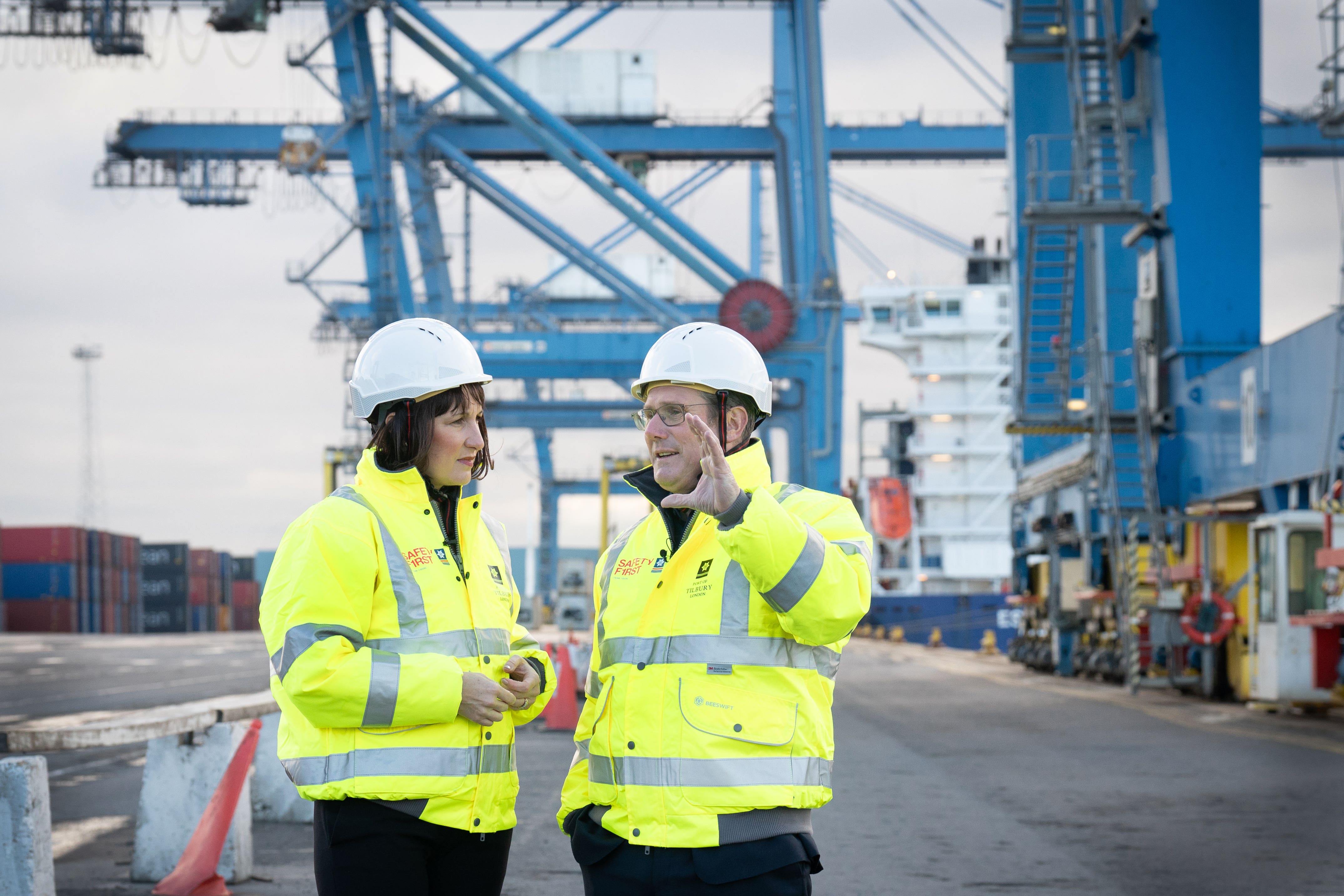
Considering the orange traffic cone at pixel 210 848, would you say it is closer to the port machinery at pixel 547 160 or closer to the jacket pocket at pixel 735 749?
the jacket pocket at pixel 735 749

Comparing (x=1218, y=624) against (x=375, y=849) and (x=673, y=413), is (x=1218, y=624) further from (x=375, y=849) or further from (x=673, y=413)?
(x=375, y=849)

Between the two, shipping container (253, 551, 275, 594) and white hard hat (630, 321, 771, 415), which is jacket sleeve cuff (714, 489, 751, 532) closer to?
white hard hat (630, 321, 771, 415)

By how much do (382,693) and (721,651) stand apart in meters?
0.71

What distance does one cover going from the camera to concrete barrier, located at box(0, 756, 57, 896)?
15.1 feet

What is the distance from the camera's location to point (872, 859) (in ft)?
24.1

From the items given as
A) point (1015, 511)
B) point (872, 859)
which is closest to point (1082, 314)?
point (1015, 511)

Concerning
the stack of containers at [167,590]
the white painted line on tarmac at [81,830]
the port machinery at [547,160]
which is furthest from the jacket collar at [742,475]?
the stack of containers at [167,590]

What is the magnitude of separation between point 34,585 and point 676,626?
57315mm

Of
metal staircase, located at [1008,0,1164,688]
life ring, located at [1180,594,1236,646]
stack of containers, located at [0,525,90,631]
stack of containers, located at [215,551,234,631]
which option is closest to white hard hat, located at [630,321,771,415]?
metal staircase, located at [1008,0,1164,688]

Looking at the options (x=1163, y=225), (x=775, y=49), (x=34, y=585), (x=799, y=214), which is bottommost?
(x=34, y=585)

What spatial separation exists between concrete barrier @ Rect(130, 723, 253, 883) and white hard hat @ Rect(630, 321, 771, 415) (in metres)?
3.98

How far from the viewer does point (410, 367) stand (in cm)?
338

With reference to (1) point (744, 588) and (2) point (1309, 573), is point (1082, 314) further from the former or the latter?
(1) point (744, 588)

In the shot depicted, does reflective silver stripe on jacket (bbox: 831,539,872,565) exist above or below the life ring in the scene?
above
